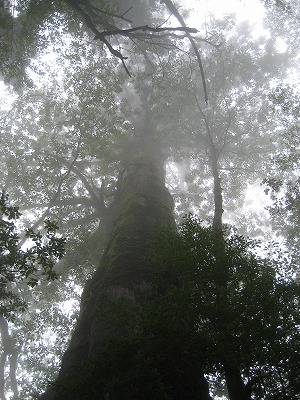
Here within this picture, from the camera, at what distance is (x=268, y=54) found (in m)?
18.6

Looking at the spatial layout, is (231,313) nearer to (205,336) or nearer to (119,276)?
(205,336)

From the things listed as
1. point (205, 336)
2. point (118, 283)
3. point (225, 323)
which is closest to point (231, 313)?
point (225, 323)

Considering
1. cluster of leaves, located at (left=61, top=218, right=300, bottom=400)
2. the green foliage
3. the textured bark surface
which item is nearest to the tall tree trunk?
the textured bark surface

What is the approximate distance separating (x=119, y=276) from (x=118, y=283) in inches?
7.9

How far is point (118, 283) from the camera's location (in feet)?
19.9

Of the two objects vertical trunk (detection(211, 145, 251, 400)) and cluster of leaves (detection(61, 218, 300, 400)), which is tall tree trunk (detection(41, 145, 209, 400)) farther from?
vertical trunk (detection(211, 145, 251, 400))

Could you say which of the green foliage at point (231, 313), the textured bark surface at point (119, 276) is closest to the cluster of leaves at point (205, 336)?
the green foliage at point (231, 313)

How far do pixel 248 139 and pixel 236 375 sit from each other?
1421 cm

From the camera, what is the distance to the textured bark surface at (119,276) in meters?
5.15

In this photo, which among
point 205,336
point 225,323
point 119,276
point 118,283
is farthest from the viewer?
point 119,276

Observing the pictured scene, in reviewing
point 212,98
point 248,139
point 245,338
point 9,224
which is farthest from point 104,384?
point 248,139

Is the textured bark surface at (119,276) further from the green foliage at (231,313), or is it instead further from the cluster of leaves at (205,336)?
the green foliage at (231,313)

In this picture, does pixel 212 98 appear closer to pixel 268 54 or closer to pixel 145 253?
pixel 268 54

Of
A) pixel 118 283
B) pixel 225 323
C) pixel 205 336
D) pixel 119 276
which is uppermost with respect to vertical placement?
pixel 119 276
